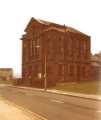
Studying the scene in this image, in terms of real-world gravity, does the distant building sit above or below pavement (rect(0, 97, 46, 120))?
above

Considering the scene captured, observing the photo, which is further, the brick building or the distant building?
the distant building

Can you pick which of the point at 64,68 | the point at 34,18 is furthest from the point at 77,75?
the point at 34,18

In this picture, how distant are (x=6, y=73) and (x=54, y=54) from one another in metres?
64.9

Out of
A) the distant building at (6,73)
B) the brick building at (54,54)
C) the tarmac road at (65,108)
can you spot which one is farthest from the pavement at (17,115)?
the distant building at (6,73)

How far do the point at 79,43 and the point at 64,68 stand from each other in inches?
359

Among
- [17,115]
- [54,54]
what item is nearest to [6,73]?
[54,54]

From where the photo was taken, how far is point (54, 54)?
244 feet

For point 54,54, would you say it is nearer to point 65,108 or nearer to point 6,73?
point 65,108

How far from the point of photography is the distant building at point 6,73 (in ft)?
425

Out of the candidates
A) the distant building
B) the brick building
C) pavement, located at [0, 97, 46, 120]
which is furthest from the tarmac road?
the distant building

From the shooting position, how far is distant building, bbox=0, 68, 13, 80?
129625mm

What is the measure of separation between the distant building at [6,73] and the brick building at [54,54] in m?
44.5

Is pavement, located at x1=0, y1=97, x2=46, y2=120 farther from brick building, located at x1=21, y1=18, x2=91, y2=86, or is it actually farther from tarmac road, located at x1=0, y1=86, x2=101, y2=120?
brick building, located at x1=21, y1=18, x2=91, y2=86

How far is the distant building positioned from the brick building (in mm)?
44547
